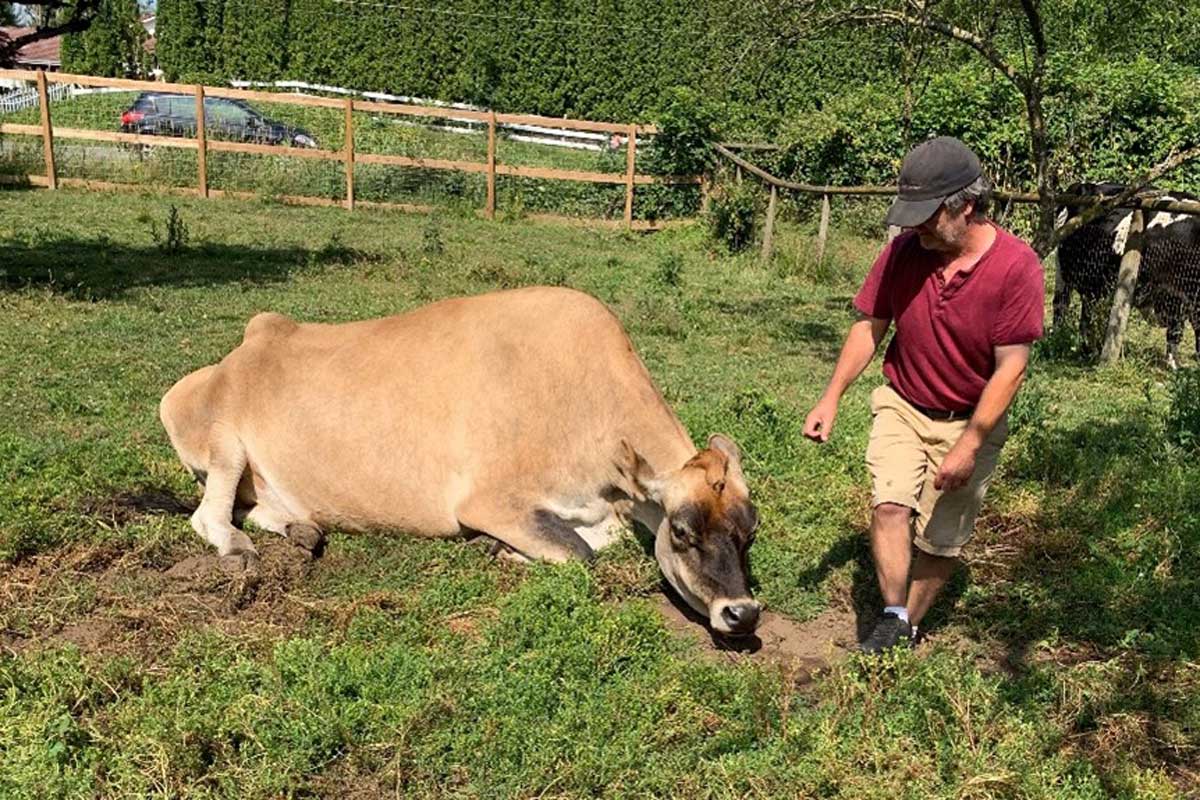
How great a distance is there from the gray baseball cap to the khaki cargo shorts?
0.82 metres

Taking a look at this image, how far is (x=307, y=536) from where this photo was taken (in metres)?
5.09

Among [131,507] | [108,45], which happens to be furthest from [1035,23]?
[108,45]

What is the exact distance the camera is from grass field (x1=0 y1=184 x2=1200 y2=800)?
325cm

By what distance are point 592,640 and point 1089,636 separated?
2.14 meters

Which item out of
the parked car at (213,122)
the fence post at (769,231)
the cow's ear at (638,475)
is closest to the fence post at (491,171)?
the parked car at (213,122)

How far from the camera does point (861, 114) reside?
1830 centimetres

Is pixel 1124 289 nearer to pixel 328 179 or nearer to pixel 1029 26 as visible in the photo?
pixel 1029 26

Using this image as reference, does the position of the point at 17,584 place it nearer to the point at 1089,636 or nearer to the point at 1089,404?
the point at 1089,636

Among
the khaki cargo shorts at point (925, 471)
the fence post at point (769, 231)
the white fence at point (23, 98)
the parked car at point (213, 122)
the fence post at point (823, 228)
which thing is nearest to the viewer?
the khaki cargo shorts at point (925, 471)

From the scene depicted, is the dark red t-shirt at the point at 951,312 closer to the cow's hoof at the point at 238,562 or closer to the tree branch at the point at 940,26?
the cow's hoof at the point at 238,562

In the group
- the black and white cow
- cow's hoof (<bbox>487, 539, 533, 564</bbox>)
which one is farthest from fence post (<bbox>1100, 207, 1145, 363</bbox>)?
cow's hoof (<bbox>487, 539, 533, 564</bbox>)

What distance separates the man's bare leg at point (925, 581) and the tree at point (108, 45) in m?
39.4

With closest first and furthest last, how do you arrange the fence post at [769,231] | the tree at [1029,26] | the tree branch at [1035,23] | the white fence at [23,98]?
the tree branch at [1035,23], the tree at [1029,26], the fence post at [769,231], the white fence at [23,98]

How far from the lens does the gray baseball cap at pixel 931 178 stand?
3.57 meters
